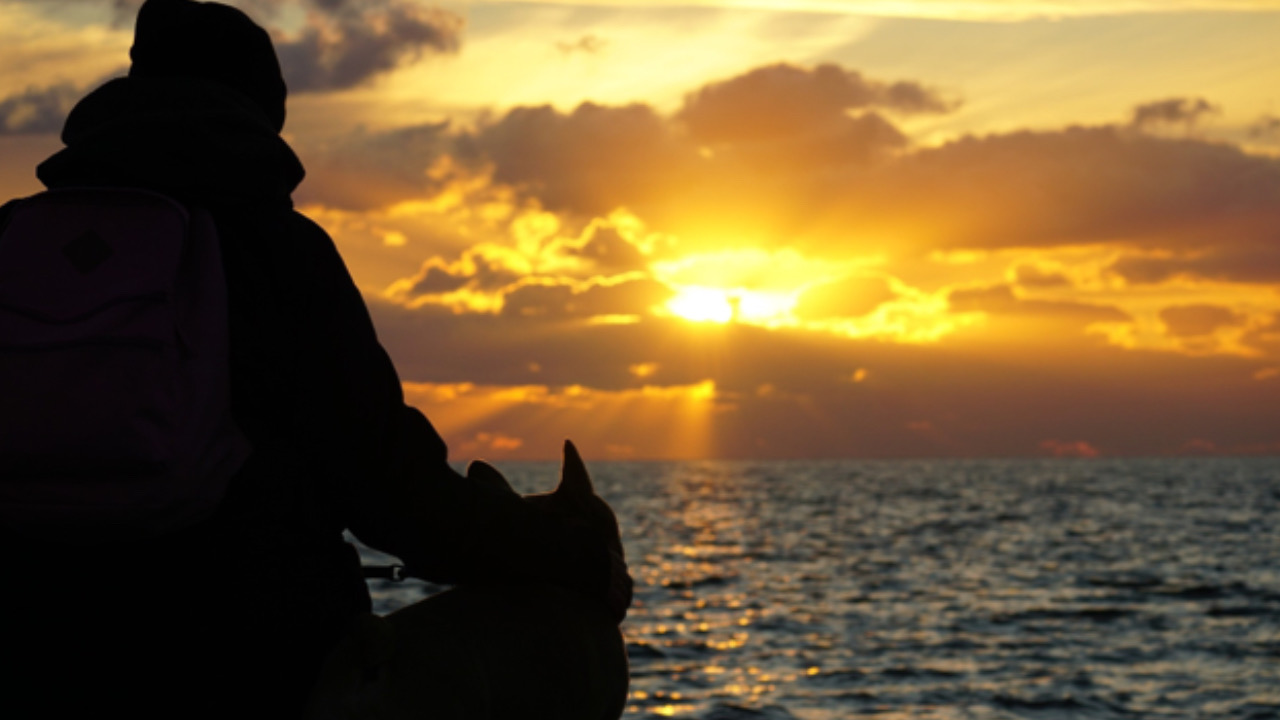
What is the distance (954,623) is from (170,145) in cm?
2217

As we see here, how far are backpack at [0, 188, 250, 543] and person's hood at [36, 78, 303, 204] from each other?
0.26 ft

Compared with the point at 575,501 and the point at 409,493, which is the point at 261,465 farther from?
the point at 575,501

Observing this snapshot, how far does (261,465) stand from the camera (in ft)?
6.51

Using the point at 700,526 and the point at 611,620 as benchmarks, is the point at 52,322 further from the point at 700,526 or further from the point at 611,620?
the point at 700,526

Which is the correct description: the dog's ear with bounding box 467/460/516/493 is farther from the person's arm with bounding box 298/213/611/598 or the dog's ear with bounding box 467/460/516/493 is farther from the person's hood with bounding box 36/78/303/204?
the person's hood with bounding box 36/78/303/204

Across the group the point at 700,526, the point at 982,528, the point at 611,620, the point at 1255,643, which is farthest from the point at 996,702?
the point at 700,526

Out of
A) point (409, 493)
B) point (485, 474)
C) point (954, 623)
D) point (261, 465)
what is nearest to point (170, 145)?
point (261, 465)

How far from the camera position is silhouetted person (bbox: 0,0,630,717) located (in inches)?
75.5

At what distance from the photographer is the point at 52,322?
6.06ft

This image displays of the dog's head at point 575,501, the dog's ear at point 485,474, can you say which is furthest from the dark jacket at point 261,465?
the dog's head at point 575,501

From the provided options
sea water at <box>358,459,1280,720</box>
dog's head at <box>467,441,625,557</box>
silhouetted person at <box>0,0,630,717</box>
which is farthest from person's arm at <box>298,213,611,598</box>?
sea water at <box>358,459,1280,720</box>

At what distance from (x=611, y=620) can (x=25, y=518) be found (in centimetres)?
106

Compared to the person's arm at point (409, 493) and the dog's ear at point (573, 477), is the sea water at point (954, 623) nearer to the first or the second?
the dog's ear at point (573, 477)

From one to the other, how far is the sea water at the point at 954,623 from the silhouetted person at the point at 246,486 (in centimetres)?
1278
